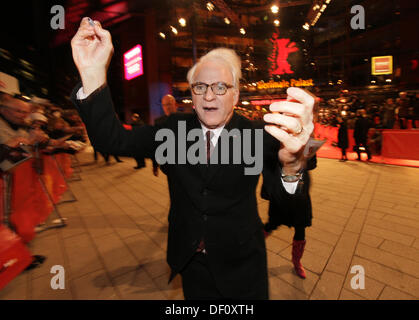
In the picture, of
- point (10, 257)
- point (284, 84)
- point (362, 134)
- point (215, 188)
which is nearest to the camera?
point (215, 188)

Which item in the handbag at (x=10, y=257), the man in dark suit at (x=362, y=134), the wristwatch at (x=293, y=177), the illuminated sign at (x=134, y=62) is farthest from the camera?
the illuminated sign at (x=134, y=62)

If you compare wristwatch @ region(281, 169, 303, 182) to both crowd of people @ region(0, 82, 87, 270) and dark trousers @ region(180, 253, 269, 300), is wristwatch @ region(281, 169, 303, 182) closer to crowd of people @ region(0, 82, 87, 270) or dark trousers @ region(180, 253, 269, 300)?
dark trousers @ region(180, 253, 269, 300)

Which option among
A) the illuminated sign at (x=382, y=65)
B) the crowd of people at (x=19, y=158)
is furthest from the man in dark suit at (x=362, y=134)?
the illuminated sign at (x=382, y=65)

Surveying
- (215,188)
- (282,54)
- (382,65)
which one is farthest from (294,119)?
(382,65)

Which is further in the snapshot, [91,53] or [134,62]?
[134,62]

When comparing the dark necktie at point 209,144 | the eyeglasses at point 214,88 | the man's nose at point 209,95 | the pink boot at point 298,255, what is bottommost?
the pink boot at point 298,255

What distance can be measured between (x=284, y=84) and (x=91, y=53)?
2354 cm

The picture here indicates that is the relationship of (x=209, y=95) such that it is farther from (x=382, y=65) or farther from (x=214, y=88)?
(x=382, y=65)

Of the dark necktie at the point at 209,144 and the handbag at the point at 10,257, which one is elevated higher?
the dark necktie at the point at 209,144

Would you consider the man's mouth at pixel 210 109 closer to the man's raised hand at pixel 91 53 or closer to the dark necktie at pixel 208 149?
the dark necktie at pixel 208 149

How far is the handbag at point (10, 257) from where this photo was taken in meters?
2.67

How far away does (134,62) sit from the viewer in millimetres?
17766

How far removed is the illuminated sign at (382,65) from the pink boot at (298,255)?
20084mm

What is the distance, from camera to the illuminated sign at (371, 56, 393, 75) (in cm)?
1714
